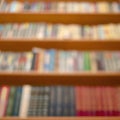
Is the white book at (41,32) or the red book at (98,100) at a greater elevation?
the white book at (41,32)

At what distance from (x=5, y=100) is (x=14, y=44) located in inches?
17.0

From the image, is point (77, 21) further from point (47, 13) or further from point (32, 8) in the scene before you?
point (32, 8)

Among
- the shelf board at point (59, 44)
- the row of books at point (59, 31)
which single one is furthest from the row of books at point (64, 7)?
the shelf board at point (59, 44)

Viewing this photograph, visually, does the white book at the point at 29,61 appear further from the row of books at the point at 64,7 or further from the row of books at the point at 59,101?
the row of books at the point at 64,7

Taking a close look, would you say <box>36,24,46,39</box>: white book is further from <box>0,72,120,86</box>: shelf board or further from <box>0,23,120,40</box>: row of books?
<box>0,72,120,86</box>: shelf board

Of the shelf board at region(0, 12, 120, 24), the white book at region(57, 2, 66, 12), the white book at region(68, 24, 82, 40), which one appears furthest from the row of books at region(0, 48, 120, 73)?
the white book at region(57, 2, 66, 12)

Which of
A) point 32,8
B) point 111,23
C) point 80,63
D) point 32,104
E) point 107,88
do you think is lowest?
point 32,104

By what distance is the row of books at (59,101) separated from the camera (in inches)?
54.1

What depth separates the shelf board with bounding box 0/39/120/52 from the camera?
1.67m

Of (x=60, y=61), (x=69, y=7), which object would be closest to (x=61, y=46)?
(x=60, y=61)

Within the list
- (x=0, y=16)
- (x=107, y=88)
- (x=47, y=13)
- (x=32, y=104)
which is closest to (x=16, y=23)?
(x=0, y=16)

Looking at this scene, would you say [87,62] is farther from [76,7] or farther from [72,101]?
[76,7]

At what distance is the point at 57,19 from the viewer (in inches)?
74.4

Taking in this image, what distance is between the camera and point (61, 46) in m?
1.70
